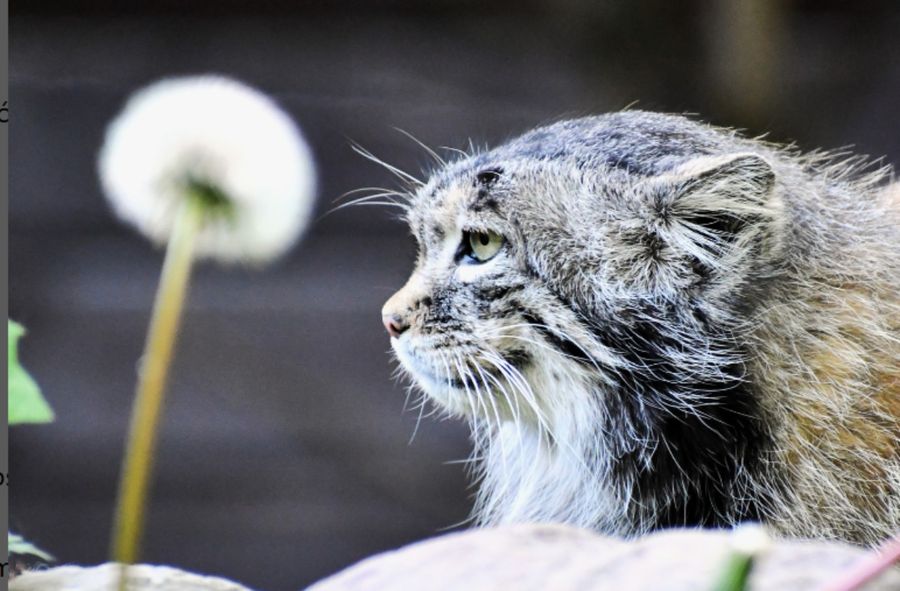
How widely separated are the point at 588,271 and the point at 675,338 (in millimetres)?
188

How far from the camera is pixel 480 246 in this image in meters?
2.30

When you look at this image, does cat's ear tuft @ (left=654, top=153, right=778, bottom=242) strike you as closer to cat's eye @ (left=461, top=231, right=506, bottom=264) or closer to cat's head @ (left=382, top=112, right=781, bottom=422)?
cat's head @ (left=382, top=112, right=781, bottom=422)

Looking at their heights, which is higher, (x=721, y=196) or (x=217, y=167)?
(x=721, y=196)

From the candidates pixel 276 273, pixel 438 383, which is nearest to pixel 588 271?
pixel 438 383

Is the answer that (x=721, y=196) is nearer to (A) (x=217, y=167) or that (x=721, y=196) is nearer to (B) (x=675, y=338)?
(B) (x=675, y=338)

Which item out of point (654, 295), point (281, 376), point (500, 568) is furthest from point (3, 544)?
point (281, 376)

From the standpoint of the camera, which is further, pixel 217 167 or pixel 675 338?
pixel 675 338

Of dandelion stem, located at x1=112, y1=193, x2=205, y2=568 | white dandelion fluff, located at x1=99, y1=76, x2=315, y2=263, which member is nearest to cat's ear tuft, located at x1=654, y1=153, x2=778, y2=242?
white dandelion fluff, located at x1=99, y1=76, x2=315, y2=263

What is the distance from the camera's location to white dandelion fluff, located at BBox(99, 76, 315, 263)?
154cm

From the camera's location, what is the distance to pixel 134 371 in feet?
16.6

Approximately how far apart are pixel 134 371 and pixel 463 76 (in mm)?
1787

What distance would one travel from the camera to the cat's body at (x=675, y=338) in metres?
2.12

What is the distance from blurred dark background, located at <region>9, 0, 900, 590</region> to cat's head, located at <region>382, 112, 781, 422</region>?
2594 millimetres

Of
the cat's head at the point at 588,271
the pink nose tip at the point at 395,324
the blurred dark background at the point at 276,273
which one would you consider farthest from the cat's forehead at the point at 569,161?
the blurred dark background at the point at 276,273
